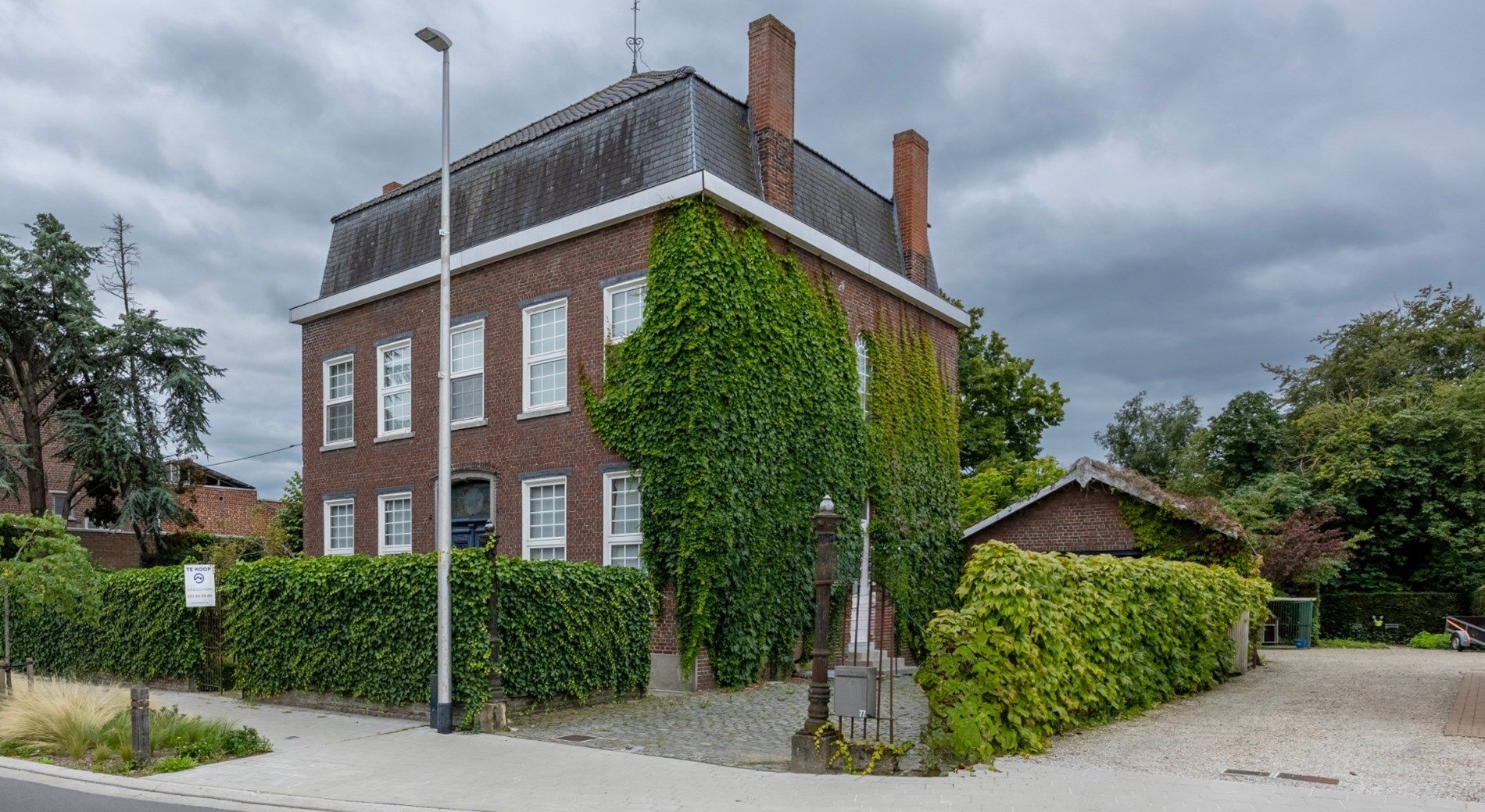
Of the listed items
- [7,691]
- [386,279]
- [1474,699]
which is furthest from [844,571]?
[7,691]

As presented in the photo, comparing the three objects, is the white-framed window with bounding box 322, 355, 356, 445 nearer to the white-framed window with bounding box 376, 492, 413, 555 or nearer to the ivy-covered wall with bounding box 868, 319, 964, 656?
the white-framed window with bounding box 376, 492, 413, 555

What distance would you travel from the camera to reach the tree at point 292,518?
32.6 metres

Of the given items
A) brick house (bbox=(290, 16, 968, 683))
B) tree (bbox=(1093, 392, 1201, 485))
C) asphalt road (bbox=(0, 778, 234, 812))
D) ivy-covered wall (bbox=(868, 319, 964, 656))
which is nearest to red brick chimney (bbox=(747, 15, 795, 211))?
brick house (bbox=(290, 16, 968, 683))

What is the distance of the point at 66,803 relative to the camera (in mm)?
9648

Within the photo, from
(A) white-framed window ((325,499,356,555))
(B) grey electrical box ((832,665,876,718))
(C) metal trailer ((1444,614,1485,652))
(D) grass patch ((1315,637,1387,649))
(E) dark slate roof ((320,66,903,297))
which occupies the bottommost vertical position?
(D) grass patch ((1315,637,1387,649))

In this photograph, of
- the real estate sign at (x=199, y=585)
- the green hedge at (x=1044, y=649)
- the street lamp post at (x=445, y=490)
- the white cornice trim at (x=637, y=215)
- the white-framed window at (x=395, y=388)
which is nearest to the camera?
the green hedge at (x=1044, y=649)

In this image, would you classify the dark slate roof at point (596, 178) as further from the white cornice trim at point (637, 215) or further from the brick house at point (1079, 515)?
the brick house at point (1079, 515)

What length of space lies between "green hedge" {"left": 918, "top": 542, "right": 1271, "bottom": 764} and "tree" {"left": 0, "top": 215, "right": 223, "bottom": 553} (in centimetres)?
2630

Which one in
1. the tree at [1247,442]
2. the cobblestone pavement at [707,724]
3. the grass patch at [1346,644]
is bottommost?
the grass patch at [1346,644]

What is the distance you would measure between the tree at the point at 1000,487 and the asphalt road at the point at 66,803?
22825 mm

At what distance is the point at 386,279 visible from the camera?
73.7 feet

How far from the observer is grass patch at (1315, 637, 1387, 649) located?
30.9 meters

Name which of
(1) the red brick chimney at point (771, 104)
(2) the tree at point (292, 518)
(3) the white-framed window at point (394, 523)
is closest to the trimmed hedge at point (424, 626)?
(3) the white-framed window at point (394, 523)

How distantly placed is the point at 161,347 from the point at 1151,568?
27073 mm
